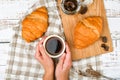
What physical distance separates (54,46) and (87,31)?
11 cm

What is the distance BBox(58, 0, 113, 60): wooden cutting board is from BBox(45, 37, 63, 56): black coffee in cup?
5cm

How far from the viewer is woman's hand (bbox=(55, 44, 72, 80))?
98cm

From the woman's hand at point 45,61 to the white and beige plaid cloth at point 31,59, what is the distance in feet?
0.11

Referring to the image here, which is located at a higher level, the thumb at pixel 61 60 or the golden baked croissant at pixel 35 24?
the golden baked croissant at pixel 35 24

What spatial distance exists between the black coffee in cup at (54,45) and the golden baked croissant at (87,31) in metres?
0.05

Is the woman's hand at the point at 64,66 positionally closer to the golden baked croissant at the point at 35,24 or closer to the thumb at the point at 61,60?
the thumb at the point at 61,60

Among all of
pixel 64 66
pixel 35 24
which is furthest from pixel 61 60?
pixel 35 24

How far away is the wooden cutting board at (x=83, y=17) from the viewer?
3.29ft

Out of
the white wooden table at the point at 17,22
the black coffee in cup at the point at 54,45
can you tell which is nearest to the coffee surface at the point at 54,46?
the black coffee in cup at the point at 54,45

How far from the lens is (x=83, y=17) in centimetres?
100

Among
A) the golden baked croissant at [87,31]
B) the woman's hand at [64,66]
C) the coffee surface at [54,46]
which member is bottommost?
the woman's hand at [64,66]

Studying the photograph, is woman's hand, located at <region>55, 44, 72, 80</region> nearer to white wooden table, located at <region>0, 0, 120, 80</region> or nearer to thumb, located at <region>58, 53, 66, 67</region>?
thumb, located at <region>58, 53, 66, 67</region>

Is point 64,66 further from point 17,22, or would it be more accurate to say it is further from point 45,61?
point 17,22

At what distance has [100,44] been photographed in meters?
1.00
